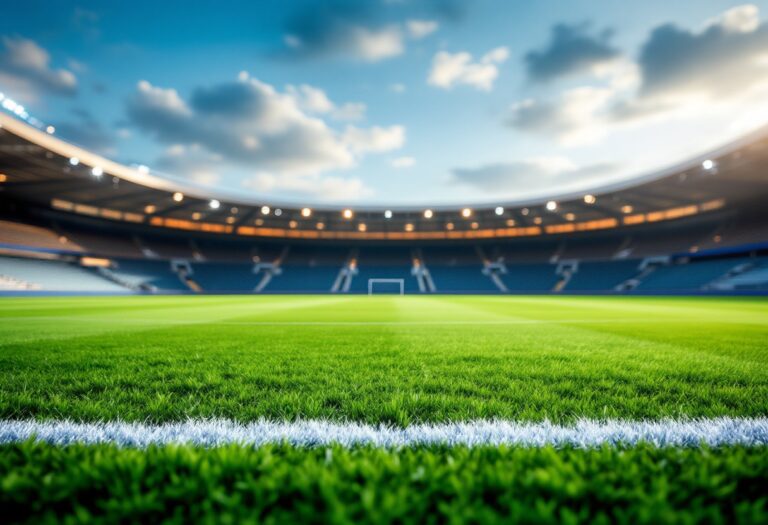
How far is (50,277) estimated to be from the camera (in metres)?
26.3

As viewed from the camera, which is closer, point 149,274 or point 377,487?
point 377,487

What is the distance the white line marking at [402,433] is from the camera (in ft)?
4.52

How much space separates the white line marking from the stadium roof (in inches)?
868

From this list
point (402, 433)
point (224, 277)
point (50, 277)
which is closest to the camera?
point (402, 433)

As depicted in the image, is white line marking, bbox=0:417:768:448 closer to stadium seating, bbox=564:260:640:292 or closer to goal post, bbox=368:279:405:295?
stadium seating, bbox=564:260:640:292

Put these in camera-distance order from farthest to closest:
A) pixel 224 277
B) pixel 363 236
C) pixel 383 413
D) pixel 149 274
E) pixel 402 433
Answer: pixel 363 236 < pixel 224 277 < pixel 149 274 < pixel 383 413 < pixel 402 433

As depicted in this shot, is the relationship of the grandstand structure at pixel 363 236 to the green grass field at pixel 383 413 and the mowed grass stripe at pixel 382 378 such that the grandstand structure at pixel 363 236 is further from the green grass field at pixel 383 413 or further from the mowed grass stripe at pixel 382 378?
the green grass field at pixel 383 413

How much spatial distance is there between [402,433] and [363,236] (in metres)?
41.0

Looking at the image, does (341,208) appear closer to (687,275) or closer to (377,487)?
(687,275)

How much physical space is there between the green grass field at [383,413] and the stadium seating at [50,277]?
90.2ft

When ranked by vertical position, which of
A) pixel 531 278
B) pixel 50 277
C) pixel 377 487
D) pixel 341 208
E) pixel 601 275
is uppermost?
pixel 341 208

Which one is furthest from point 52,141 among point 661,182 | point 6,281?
point 661,182

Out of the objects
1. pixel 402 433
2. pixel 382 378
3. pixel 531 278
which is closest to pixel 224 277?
pixel 531 278

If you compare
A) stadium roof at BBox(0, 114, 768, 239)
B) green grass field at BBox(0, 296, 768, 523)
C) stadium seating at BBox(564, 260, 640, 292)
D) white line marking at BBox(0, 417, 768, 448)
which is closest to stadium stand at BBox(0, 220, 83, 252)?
stadium roof at BBox(0, 114, 768, 239)
